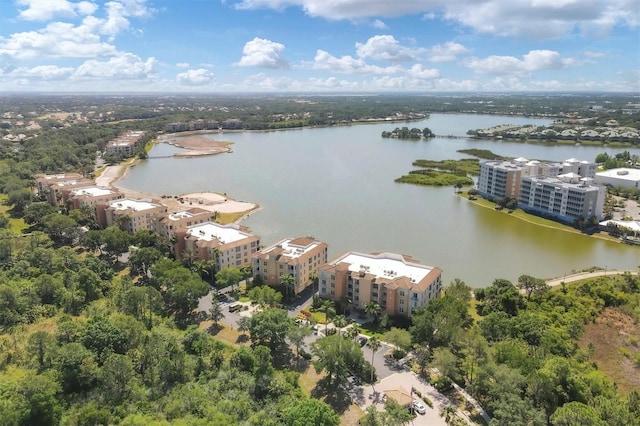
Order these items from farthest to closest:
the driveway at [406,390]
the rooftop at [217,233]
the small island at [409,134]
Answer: the small island at [409,134]
the rooftop at [217,233]
the driveway at [406,390]

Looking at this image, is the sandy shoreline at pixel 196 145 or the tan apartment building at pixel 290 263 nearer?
the tan apartment building at pixel 290 263

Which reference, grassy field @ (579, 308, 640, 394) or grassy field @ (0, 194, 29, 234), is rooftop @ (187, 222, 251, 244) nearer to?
grassy field @ (0, 194, 29, 234)

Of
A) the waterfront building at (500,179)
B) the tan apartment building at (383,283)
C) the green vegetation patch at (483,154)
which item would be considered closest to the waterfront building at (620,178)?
the waterfront building at (500,179)

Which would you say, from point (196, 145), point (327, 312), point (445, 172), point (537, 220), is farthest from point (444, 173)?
point (196, 145)

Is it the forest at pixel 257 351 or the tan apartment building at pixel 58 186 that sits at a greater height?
the tan apartment building at pixel 58 186

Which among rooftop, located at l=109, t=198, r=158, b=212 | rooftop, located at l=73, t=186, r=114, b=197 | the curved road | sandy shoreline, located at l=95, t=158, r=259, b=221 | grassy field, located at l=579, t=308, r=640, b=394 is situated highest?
rooftop, located at l=73, t=186, r=114, b=197

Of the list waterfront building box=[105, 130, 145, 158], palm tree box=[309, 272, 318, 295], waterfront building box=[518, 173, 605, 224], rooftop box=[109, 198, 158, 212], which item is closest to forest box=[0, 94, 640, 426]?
palm tree box=[309, 272, 318, 295]

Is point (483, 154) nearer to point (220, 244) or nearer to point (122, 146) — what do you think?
point (220, 244)

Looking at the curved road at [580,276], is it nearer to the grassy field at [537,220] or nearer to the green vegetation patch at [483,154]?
the grassy field at [537,220]
